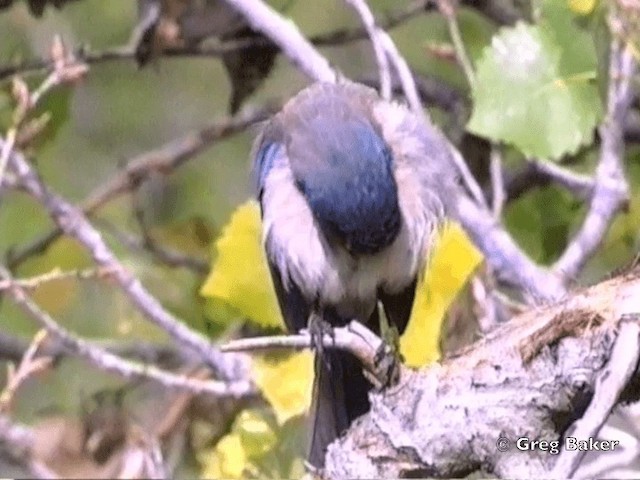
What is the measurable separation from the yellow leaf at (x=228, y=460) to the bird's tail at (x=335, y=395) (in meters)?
0.10

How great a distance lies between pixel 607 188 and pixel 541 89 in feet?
0.57

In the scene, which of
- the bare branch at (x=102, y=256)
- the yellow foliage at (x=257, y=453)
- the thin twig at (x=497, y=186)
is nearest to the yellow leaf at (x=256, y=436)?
the yellow foliage at (x=257, y=453)

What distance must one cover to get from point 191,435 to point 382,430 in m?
0.66

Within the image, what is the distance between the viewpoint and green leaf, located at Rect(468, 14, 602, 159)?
1207 mm

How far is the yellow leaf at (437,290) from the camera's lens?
1308 millimetres

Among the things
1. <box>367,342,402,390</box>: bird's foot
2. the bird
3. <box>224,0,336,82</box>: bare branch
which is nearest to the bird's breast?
the bird

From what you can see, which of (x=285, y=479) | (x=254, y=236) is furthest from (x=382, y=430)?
(x=254, y=236)

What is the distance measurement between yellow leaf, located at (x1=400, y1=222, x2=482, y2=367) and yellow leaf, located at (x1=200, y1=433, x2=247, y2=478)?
0.22 m

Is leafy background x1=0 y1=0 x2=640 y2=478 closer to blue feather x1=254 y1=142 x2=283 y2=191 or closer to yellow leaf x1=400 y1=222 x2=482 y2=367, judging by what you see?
yellow leaf x1=400 y1=222 x2=482 y2=367

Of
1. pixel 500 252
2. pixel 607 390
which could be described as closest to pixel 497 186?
pixel 500 252

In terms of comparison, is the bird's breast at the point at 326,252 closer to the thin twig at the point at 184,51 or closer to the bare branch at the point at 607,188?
the bare branch at the point at 607,188

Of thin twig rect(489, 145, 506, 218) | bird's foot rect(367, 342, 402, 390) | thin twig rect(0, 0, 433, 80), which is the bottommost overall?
thin twig rect(489, 145, 506, 218)

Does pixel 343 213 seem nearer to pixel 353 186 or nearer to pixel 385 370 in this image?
pixel 353 186

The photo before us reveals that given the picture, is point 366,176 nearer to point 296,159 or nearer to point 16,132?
point 296,159
